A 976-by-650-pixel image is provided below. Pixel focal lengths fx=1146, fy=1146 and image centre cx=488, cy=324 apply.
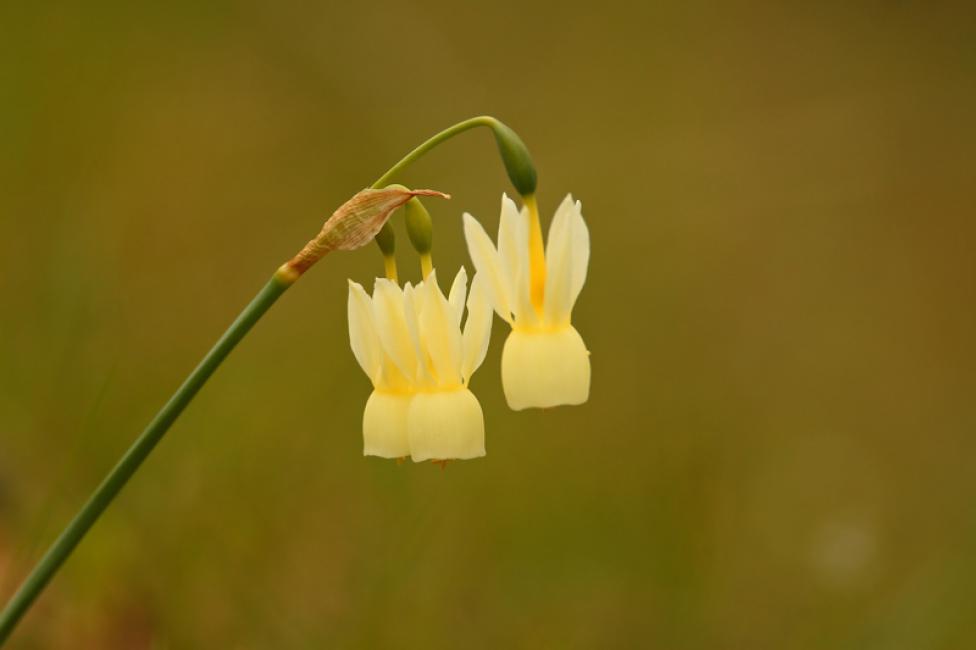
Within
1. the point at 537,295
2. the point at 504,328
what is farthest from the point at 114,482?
the point at 504,328

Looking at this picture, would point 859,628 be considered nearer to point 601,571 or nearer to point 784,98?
point 601,571

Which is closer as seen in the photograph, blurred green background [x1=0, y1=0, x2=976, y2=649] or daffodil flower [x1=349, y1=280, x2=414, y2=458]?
daffodil flower [x1=349, y1=280, x2=414, y2=458]

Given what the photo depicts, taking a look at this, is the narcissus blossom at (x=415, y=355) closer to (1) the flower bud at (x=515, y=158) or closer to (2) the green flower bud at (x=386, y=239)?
(2) the green flower bud at (x=386, y=239)

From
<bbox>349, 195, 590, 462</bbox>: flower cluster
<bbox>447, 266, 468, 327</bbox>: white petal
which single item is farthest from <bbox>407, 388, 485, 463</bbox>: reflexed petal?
<bbox>447, 266, 468, 327</bbox>: white petal

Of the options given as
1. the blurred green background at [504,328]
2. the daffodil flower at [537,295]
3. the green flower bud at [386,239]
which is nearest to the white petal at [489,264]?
the daffodil flower at [537,295]

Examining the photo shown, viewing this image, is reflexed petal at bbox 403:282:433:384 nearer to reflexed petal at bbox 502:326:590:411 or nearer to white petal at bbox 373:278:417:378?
white petal at bbox 373:278:417:378

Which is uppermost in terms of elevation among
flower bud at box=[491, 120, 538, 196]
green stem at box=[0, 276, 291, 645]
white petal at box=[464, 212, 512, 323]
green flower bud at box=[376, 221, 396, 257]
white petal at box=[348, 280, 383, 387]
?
flower bud at box=[491, 120, 538, 196]

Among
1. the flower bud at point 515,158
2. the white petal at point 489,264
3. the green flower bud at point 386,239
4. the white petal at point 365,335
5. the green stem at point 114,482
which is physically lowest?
the green stem at point 114,482
